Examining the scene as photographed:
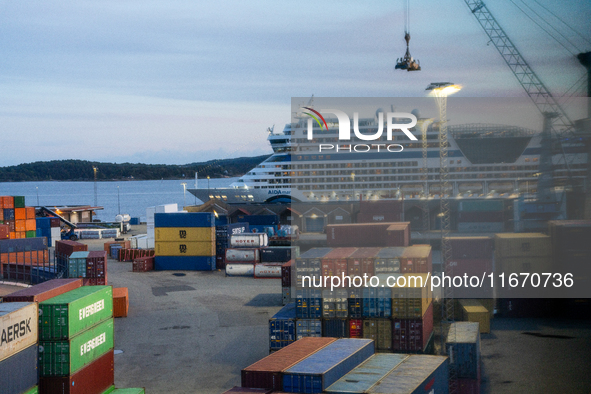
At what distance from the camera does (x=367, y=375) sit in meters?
10.1

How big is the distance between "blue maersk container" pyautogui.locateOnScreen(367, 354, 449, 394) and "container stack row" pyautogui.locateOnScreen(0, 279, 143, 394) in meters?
6.42

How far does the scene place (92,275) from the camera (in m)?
25.2

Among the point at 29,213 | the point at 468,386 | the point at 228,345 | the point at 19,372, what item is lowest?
the point at 228,345

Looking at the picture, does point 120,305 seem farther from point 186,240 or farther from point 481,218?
point 481,218

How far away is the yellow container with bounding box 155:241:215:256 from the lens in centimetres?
3344

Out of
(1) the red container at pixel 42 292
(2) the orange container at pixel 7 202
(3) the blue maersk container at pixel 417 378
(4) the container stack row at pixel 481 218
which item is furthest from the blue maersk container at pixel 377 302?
(2) the orange container at pixel 7 202

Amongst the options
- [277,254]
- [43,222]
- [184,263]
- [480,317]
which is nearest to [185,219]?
[184,263]

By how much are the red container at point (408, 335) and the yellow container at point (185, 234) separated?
1957 centimetres

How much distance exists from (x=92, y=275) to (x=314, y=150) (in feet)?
137

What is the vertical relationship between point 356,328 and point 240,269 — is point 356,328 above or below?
above

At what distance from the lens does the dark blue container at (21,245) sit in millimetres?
30516

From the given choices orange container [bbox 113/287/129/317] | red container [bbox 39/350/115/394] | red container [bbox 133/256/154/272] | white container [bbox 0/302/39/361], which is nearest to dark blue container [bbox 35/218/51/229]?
red container [bbox 133/256/154/272]

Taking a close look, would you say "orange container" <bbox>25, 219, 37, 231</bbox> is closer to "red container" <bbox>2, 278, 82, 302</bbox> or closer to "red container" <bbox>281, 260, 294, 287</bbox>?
"red container" <bbox>281, 260, 294, 287</bbox>

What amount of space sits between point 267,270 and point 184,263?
20.1 ft
